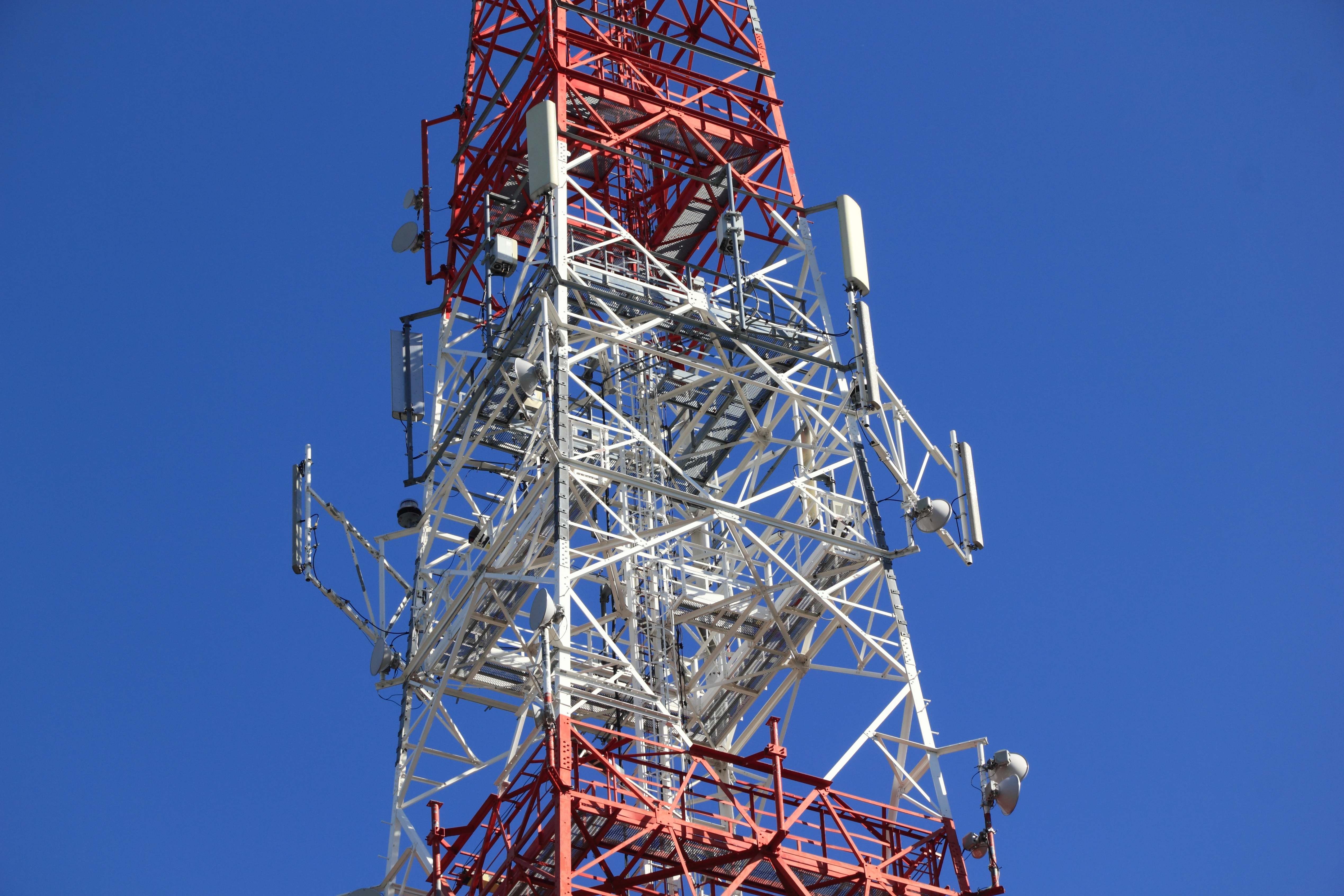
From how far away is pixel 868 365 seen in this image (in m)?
39.8

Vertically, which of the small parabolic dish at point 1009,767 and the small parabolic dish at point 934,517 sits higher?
the small parabolic dish at point 934,517

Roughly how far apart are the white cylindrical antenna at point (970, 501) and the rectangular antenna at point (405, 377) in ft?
38.5

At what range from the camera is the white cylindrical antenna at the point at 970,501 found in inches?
1534

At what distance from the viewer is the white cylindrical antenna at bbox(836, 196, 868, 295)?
41.3m

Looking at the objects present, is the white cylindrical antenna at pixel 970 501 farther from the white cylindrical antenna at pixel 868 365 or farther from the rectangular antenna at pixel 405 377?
the rectangular antenna at pixel 405 377

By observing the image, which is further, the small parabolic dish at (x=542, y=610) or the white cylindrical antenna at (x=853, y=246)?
the white cylindrical antenna at (x=853, y=246)

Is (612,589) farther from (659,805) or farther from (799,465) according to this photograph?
(659,805)

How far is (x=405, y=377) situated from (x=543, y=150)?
633 cm

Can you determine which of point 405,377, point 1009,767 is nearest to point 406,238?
point 405,377

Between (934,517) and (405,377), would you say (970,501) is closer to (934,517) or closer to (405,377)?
(934,517)

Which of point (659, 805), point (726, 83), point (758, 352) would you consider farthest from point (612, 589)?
point (726, 83)

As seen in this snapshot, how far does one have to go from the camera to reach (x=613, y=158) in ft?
157

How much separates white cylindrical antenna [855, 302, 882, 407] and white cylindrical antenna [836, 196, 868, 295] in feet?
3.29

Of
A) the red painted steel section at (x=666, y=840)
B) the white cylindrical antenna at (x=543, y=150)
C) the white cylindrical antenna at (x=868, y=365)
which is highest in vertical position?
the white cylindrical antenna at (x=543, y=150)
